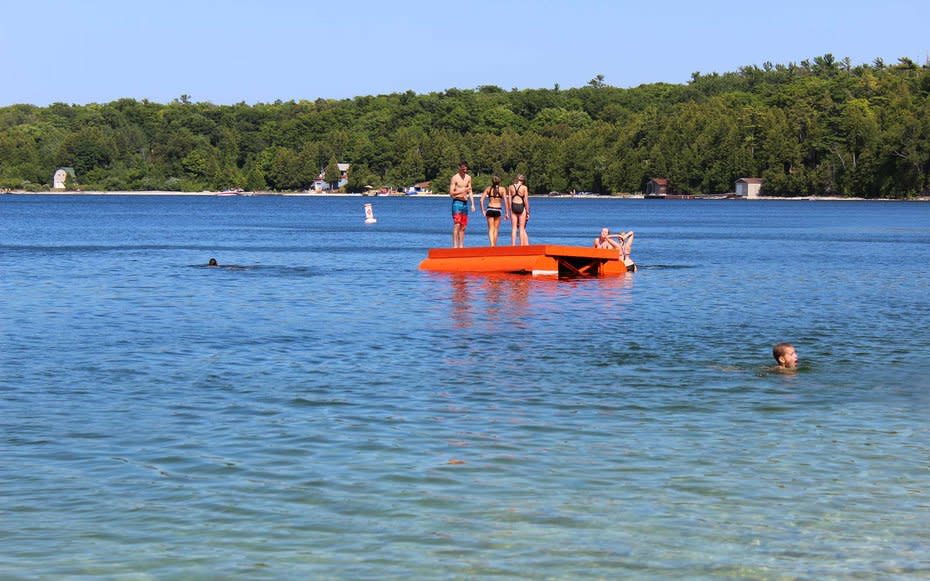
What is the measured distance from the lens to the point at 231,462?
38.3 ft

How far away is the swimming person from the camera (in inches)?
691

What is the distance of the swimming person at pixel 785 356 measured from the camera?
691 inches

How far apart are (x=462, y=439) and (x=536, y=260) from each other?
813 inches

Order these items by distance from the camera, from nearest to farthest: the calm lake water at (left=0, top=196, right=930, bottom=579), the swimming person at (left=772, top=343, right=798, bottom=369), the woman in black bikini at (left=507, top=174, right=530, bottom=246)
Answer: the calm lake water at (left=0, top=196, right=930, bottom=579) → the swimming person at (left=772, top=343, right=798, bottom=369) → the woman in black bikini at (left=507, top=174, right=530, bottom=246)

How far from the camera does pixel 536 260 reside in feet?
109

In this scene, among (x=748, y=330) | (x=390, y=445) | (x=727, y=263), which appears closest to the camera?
(x=390, y=445)

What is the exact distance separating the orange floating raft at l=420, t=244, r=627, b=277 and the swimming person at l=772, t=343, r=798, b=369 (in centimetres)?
1504

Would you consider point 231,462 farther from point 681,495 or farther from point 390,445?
point 681,495

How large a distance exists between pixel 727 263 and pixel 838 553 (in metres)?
39.0

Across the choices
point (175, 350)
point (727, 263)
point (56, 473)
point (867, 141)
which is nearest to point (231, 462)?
point (56, 473)

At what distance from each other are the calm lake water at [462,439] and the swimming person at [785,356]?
345 mm

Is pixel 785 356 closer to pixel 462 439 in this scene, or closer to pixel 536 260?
pixel 462 439

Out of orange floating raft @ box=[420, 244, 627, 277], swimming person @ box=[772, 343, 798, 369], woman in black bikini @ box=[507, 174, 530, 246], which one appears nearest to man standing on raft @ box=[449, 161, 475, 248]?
orange floating raft @ box=[420, 244, 627, 277]

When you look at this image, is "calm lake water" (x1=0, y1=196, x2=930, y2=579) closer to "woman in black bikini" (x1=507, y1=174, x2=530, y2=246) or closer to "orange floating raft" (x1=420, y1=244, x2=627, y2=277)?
"orange floating raft" (x1=420, y1=244, x2=627, y2=277)
